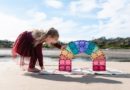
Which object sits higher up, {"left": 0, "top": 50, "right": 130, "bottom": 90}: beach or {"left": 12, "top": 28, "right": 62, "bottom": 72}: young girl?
{"left": 12, "top": 28, "right": 62, "bottom": 72}: young girl

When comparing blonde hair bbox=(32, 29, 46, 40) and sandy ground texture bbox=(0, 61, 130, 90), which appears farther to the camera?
blonde hair bbox=(32, 29, 46, 40)

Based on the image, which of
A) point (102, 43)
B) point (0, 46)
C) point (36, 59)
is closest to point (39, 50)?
point (36, 59)

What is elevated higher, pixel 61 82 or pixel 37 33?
pixel 37 33

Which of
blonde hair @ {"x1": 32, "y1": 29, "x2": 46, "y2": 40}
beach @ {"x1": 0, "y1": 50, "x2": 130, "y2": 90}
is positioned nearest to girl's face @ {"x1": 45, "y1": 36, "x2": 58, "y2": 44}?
blonde hair @ {"x1": 32, "y1": 29, "x2": 46, "y2": 40}

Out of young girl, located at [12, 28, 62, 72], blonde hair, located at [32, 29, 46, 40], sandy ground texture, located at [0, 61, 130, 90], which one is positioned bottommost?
sandy ground texture, located at [0, 61, 130, 90]

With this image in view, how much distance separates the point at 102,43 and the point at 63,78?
78.9m

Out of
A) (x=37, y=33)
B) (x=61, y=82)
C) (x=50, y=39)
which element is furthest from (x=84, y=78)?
(x=37, y=33)

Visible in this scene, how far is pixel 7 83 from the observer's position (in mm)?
8586

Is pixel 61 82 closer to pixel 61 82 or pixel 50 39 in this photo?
pixel 61 82

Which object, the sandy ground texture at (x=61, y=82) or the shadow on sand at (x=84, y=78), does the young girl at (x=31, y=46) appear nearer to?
the sandy ground texture at (x=61, y=82)

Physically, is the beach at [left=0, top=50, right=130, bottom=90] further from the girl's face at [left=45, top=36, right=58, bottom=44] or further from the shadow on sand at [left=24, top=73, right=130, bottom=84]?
the girl's face at [left=45, top=36, right=58, bottom=44]

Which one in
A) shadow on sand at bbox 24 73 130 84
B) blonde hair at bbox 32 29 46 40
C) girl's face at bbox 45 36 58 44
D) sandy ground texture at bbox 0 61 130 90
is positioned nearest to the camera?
sandy ground texture at bbox 0 61 130 90

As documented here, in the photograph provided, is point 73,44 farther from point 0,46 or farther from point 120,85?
point 0,46

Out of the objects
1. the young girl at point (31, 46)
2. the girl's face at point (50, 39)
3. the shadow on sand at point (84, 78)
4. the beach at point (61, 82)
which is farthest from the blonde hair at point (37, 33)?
the shadow on sand at point (84, 78)
